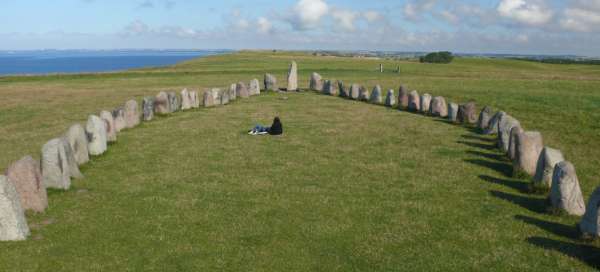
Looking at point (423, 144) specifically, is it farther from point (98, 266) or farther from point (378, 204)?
point (98, 266)

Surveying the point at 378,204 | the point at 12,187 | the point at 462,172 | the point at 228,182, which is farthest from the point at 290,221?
the point at 462,172

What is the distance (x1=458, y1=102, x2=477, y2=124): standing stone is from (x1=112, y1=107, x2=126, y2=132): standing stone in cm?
1550

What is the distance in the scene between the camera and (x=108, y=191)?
42.2 feet

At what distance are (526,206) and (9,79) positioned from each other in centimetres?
5300

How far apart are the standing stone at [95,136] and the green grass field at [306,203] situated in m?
0.35

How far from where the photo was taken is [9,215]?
31.6 feet

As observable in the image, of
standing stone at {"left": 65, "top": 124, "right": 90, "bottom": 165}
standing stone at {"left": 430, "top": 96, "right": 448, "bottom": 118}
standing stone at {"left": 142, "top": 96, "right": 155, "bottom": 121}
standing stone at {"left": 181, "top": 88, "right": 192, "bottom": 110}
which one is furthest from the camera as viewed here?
standing stone at {"left": 181, "top": 88, "right": 192, "bottom": 110}

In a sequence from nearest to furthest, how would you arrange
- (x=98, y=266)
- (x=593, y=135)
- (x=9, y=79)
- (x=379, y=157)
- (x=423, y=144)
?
(x=98, y=266) < (x=379, y=157) < (x=423, y=144) < (x=593, y=135) < (x=9, y=79)

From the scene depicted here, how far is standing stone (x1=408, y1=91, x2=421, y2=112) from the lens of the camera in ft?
90.6

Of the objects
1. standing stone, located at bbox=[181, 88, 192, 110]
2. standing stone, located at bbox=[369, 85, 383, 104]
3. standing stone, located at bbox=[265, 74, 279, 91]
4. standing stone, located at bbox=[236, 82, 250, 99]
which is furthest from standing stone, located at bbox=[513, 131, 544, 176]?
standing stone, located at bbox=[265, 74, 279, 91]

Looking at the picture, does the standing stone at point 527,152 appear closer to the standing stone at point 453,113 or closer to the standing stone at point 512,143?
the standing stone at point 512,143

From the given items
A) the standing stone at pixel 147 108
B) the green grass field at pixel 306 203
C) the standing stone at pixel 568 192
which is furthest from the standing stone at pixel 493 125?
the standing stone at pixel 147 108

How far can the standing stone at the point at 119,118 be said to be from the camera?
21.3 meters

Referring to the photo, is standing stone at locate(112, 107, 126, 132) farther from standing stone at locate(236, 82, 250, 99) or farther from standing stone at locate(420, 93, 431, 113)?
standing stone at locate(420, 93, 431, 113)
